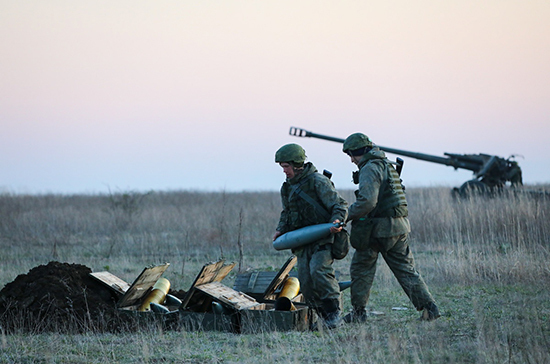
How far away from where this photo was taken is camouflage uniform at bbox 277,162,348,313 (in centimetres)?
599

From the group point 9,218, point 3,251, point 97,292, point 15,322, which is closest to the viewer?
point 15,322

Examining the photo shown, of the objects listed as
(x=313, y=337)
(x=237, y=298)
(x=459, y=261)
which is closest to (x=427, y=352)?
(x=313, y=337)

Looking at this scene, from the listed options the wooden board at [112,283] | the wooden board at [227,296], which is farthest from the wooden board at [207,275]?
the wooden board at [112,283]

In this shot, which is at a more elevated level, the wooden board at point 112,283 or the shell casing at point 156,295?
the wooden board at point 112,283

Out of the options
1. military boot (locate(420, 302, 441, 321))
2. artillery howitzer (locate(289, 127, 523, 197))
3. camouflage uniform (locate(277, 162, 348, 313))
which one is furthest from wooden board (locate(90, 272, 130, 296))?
artillery howitzer (locate(289, 127, 523, 197))

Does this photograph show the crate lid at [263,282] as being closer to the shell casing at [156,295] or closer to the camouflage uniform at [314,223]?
the camouflage uniform at [314,223]

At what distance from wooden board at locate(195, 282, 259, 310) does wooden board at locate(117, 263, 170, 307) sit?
0.68 m

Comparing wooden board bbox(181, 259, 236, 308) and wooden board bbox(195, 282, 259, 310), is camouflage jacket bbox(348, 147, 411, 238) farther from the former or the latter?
wooden board bbox(181, 259, 236, 308)

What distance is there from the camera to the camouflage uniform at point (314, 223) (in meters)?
5.99

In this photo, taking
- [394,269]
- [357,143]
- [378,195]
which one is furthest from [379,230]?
[357,143]

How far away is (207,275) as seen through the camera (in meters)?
6.32

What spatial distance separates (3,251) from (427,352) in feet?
36.7

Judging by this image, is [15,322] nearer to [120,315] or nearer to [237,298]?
[120,315]

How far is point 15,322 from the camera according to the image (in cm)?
618
